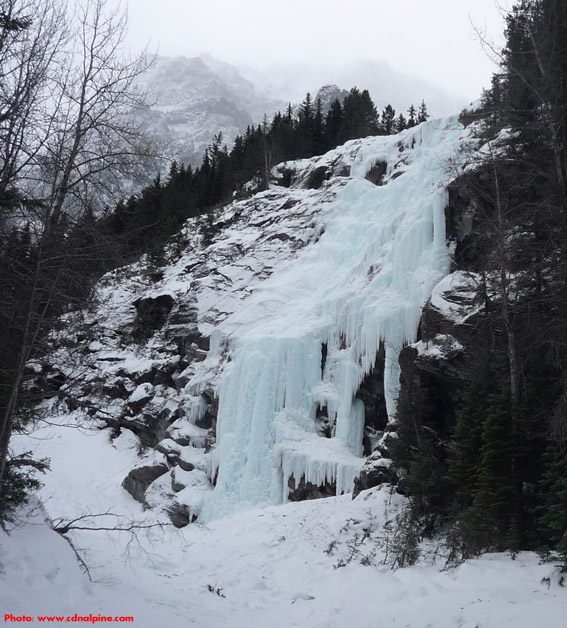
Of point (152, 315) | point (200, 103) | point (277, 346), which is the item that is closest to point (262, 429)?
point (277, 346)

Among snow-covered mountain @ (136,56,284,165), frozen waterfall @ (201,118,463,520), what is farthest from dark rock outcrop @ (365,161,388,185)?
snow-covered mountain @ (136,56,284,165)

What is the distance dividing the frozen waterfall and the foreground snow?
2132mm

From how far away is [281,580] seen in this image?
8320 millimetres

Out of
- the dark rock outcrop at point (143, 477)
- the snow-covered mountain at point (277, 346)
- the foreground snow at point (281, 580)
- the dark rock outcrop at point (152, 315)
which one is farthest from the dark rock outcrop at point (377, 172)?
the foreground snow at point (281, 580)

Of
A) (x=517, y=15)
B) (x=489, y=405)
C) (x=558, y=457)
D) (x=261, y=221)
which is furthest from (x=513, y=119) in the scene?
(x=261, y=221)

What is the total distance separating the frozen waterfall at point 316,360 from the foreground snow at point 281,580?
2132 mm

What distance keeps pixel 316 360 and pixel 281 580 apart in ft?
28.2

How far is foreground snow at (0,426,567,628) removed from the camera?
16.6ft

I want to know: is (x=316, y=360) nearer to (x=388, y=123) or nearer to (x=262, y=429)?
(x=262, y=429)

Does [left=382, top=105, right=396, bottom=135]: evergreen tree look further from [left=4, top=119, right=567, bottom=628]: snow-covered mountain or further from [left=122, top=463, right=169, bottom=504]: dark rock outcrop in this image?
[left=122, top=463, right=169, bottom=504]: dark rock outcrop

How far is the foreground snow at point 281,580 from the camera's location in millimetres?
5059

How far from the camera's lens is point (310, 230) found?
25281 mm

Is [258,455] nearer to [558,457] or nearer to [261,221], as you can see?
[558,457]

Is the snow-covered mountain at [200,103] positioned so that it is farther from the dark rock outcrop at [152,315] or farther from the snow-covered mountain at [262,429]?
the snow-covered mountain at [262,429]
